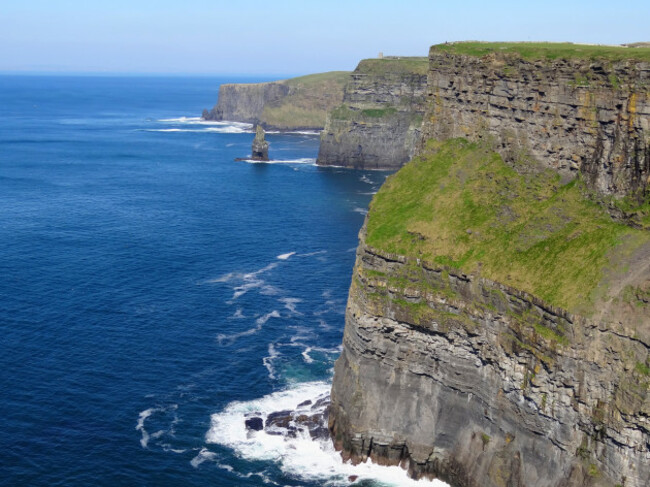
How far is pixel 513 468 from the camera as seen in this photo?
64125mm

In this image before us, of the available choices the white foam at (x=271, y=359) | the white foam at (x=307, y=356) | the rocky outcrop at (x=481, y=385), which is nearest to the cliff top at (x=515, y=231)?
the rocky outcrop at (x=481, y=385)

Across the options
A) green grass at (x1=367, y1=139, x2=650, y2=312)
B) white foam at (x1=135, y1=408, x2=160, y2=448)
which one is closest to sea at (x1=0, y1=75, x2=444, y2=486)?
white foam at (x1=135, y1=408, x2=160, y2=448)

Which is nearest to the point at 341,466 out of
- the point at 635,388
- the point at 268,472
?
the point at 268,472

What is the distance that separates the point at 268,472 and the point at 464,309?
22.8 m

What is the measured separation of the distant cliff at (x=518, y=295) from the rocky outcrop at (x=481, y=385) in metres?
0.12

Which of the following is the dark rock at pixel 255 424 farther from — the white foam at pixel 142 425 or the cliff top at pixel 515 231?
the cliff top at pixel 515 231

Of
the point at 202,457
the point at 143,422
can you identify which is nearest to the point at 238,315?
the point at 143,422

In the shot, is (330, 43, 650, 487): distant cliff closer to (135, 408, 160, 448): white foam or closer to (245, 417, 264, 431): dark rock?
(245, 417, 264, 431): dark rock

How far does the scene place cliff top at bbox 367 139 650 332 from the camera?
6069 cm

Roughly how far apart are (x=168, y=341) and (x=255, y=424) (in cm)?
2120

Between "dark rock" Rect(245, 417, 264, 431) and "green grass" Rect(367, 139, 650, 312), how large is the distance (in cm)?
2116

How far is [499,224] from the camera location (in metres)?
73.0

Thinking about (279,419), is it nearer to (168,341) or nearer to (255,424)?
(255,424)

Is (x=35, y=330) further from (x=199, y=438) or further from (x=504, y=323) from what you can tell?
(x=504, y=323)
